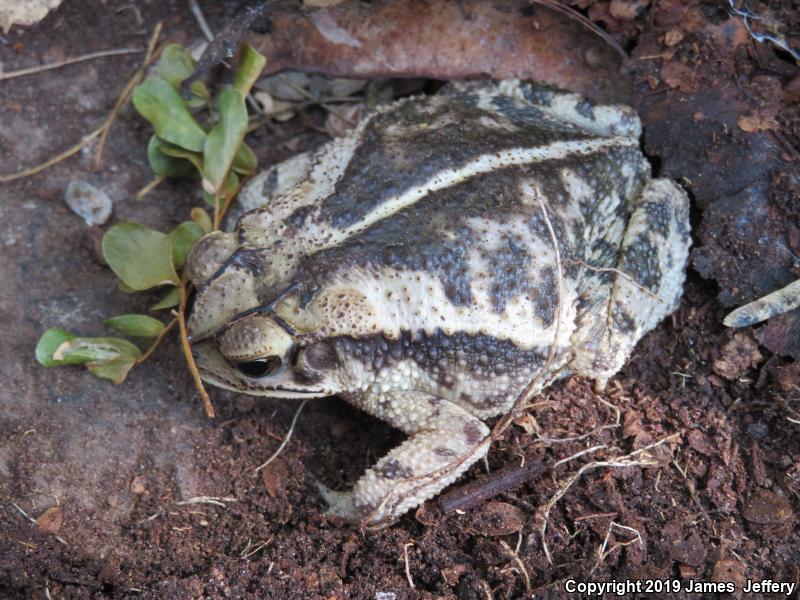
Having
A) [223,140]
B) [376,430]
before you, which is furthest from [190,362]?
[223,140]

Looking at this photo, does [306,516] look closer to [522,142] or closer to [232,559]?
A: [232,559]

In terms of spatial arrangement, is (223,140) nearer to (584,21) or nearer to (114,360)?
(114,360)

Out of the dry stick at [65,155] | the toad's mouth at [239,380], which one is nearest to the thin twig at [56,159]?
the dry stick at [65,155]

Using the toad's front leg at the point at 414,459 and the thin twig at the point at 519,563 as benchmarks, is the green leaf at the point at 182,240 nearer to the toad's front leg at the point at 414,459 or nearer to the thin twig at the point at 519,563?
the toad's front leg at the point at 414,459

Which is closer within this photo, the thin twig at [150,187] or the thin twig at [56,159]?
the thin twig at [56,159]

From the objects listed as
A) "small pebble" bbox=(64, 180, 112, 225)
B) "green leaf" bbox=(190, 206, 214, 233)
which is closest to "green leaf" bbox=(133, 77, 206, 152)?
"green leaf" bbox=(190, 206, 214, 233)

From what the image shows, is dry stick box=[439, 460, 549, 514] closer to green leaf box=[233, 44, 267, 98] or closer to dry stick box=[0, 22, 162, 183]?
green leaf box=[233, 44, 267, 98]
